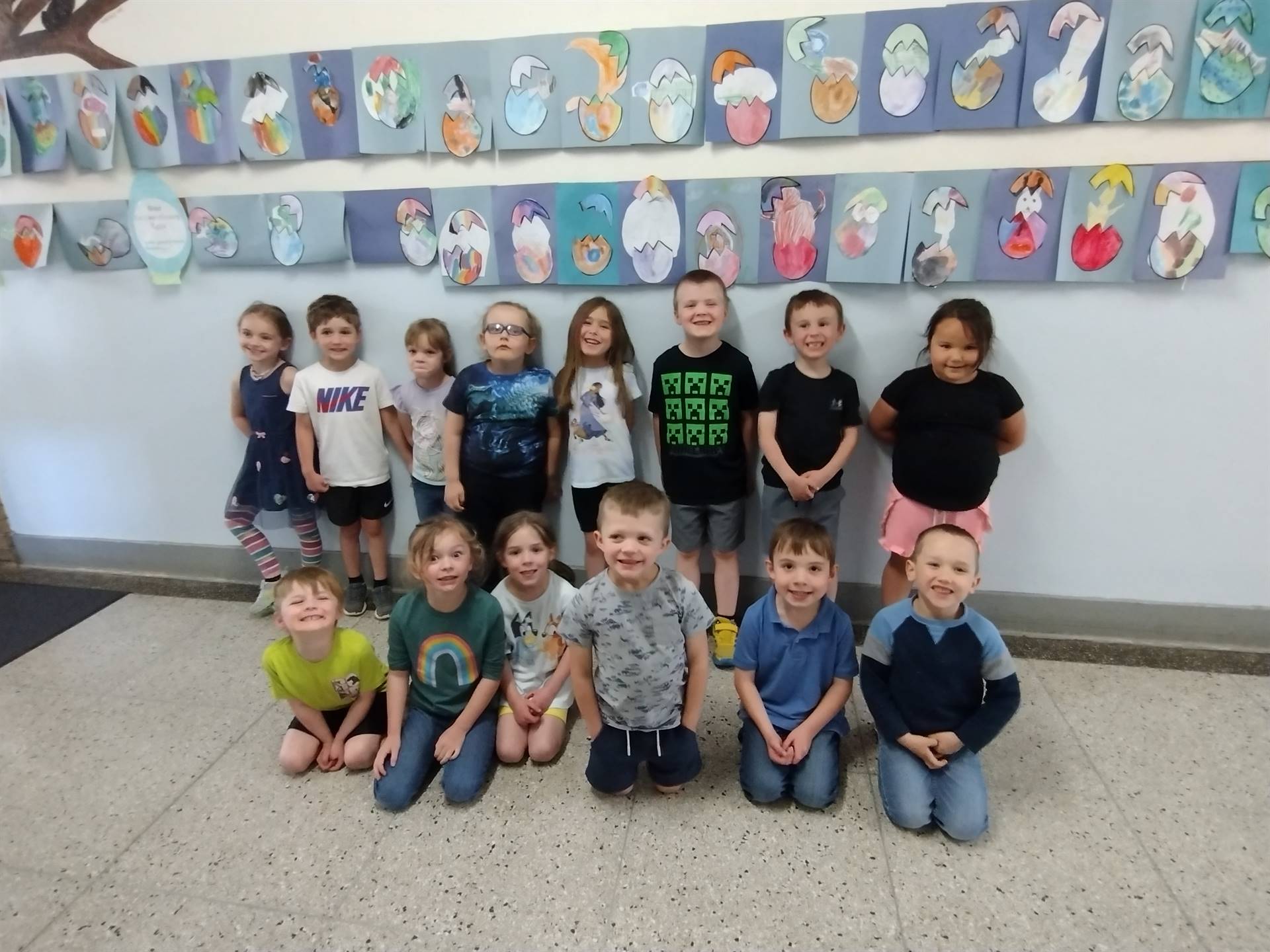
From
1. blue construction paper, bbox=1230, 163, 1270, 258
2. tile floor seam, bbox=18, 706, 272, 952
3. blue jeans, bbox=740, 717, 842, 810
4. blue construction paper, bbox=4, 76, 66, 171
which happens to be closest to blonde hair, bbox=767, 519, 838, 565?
blue jeans, bbox=740, 717, 842, 810

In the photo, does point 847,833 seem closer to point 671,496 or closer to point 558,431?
point 671,496

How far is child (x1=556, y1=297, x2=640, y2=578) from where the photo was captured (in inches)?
79.7

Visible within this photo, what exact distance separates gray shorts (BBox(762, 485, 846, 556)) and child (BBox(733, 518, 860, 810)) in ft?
1.56

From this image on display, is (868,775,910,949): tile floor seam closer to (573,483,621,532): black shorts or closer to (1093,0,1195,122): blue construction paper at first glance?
(573,483,621,532): black shorts

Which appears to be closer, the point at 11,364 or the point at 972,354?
the point at 972,354

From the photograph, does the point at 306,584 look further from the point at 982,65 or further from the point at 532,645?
the point at 982,65

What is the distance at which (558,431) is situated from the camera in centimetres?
216

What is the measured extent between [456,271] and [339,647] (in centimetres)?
112

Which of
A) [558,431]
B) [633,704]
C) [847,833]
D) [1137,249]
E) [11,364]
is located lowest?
[847,833]

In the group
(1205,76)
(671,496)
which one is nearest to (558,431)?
(671,496)

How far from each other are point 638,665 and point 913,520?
90 centimetres

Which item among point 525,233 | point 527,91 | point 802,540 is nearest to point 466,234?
point 525,233

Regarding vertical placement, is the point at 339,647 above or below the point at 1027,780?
above

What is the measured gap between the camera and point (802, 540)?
4.86 ft
